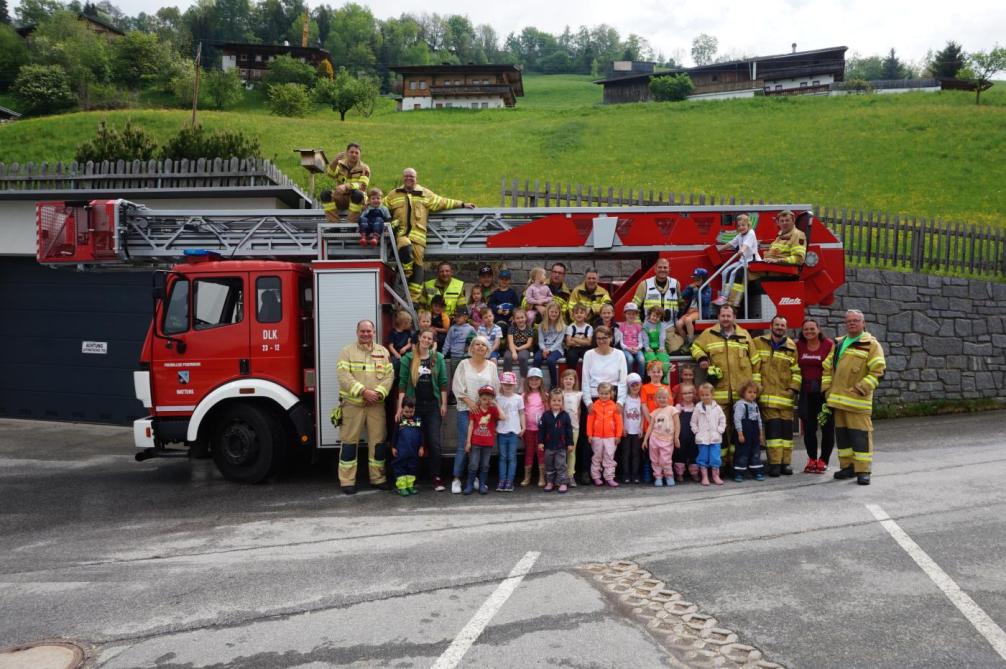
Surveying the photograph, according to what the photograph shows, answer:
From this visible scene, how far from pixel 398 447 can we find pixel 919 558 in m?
5.13

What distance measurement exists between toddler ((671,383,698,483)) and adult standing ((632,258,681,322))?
1019mm

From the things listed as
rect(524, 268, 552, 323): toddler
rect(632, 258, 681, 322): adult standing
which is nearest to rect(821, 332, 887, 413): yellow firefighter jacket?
rect(632, 258, 681, 322): adult standing

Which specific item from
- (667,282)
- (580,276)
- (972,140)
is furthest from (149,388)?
(972,140)

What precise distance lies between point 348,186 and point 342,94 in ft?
178

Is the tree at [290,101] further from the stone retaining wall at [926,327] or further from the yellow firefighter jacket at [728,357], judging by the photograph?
the yellow firefighter jacket at [728,357]

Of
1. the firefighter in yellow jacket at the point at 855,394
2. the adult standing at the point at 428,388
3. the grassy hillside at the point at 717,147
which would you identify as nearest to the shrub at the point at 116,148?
the grassy hillside at the point at 717,147

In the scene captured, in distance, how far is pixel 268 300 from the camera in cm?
913

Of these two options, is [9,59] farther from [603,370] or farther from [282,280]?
[603,370]

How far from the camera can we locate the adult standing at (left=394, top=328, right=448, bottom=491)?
28.6ft

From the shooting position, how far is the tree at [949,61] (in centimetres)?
6869

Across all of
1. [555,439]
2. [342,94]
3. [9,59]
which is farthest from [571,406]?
[9,59]

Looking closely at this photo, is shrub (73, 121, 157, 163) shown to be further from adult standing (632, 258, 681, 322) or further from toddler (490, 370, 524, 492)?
adult standing (632, 258, 681, 322)

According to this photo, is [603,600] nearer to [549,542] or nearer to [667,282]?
[549,542]

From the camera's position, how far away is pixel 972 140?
103ft
